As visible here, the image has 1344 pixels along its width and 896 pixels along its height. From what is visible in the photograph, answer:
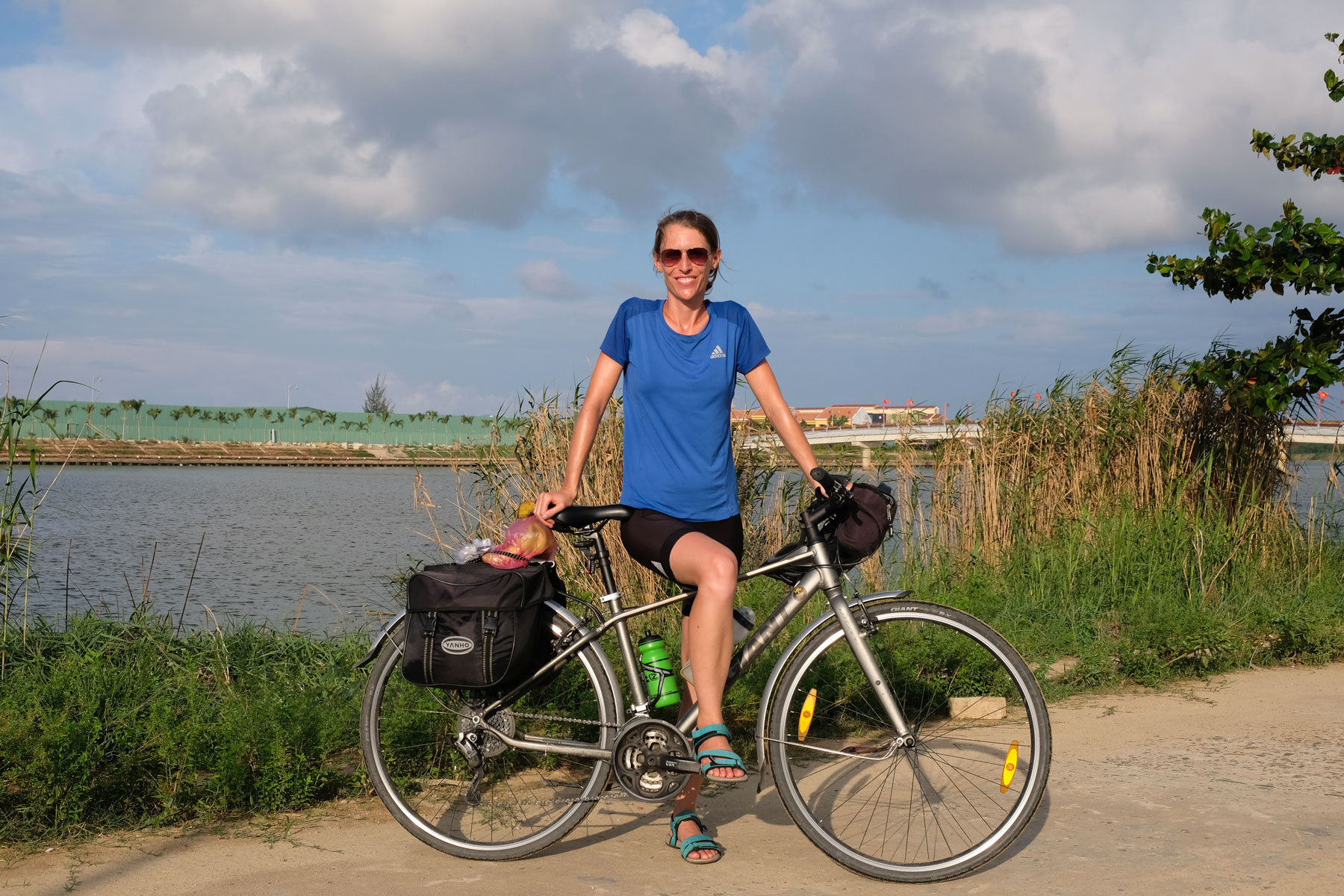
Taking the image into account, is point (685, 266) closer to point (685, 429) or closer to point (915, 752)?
point (685, 429)

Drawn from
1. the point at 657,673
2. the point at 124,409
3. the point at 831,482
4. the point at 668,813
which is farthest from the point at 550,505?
the point at 124,409

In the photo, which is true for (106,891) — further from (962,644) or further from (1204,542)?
(1204,542)

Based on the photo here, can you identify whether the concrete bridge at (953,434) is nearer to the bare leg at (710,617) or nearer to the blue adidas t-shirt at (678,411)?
the blue adidas t-shirt at (678,411)

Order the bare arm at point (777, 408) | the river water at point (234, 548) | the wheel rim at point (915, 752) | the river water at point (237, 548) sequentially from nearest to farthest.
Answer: the wheel rim at point (915, 752), the bare arm at point (777, 408), the river water at point (237, 548), the river water at point (234, 548)

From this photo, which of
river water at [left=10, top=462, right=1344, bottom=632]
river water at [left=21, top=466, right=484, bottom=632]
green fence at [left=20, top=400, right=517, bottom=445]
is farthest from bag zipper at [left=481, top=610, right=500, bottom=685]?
green fence at [left=20, top=400, right=517, bottom=445]

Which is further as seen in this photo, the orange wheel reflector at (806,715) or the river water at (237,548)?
the river water at (237,548)

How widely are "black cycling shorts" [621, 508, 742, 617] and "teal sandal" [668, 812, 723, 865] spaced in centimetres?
66

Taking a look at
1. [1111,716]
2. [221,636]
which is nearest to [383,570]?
[221,636]

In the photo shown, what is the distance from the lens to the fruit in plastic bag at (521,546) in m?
3.70

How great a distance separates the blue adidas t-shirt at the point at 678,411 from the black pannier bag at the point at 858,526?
1.01 ft

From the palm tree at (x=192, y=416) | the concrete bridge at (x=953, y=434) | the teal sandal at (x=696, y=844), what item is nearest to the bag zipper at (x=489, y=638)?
the teal sandal at (x=696, y=844)

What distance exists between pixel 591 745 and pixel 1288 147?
24.8 feet

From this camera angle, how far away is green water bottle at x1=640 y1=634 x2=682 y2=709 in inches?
144

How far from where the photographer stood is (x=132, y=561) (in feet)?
51.3
